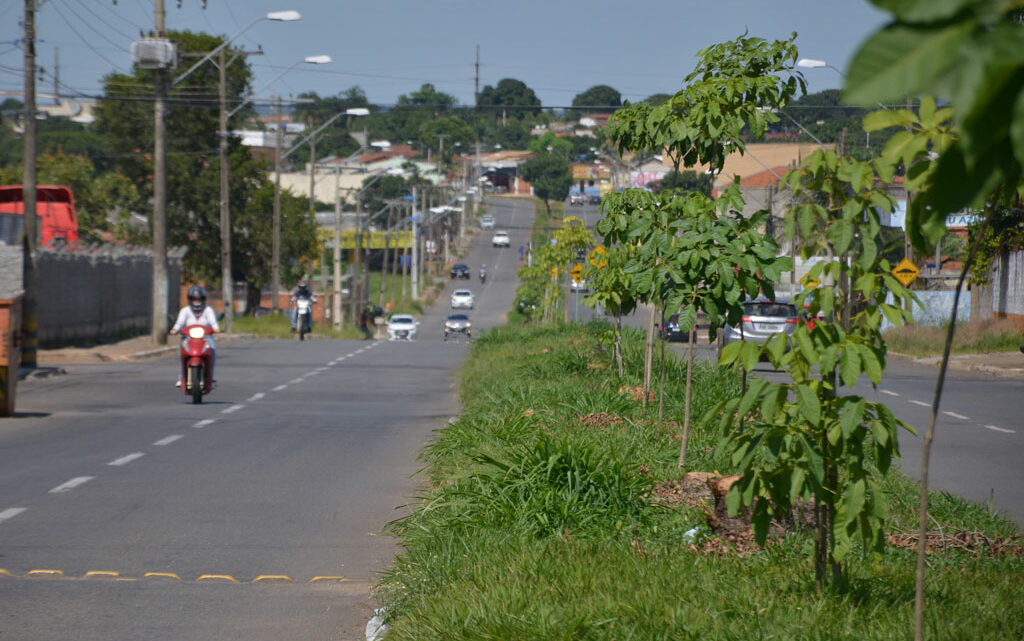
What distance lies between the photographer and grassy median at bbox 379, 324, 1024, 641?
498 centimetres

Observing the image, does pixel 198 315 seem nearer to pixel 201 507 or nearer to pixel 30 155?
pixel 201 507

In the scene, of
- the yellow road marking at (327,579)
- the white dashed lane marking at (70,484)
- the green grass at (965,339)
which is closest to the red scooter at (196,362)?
the white dashed lane marking at (70,484)

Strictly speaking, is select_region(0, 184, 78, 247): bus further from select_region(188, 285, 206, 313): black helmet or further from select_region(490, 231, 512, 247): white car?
select_region(490, 231, 512, 247): white car

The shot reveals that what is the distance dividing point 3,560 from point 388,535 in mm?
2518

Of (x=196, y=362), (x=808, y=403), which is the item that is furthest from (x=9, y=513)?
(x=196, y=362)

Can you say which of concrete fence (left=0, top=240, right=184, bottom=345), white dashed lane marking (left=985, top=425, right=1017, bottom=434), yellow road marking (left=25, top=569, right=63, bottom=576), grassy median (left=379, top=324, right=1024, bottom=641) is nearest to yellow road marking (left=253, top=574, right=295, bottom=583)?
grassy median (left=379, top=324, right=1024, bottom=641)

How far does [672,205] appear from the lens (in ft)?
33.5

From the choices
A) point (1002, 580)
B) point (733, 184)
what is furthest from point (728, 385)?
point (1002, 580)

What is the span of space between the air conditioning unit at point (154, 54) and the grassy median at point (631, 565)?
24690mm

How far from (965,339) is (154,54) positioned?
2445 cm

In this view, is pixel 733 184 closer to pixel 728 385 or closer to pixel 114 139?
pixel 728 385

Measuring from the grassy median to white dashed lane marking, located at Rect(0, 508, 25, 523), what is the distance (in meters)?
3.02

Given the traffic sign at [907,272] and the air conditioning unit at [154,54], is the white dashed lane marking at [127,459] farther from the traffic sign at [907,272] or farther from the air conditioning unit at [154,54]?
the traffic sign at [907,272]

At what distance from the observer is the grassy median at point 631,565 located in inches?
196
